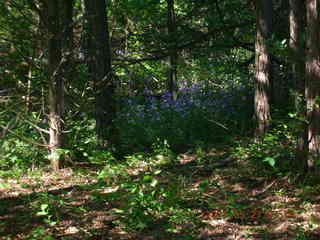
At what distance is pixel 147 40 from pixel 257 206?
631 centimetres

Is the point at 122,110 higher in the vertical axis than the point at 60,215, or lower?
higher

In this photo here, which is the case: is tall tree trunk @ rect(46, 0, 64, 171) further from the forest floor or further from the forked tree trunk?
the forest floor

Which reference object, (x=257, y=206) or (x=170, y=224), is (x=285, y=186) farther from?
(x=170, y=224)

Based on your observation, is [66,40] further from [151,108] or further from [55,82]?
[151,108]

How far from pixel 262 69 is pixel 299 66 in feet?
7.53

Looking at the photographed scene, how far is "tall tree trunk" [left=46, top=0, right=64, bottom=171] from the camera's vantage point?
6957mm

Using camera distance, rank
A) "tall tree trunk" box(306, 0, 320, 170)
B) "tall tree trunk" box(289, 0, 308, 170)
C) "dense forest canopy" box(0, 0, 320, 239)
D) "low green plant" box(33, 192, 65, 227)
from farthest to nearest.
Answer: "tall tree trunk" box(289, 0, 308, 170) < "dense forest canopy" box(0, 0, 320, 239) < "tall tree trunk" box(306, 0, 320, 170) < "low green plant" box(33, 192, 65, 227)

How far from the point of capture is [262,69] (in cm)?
820

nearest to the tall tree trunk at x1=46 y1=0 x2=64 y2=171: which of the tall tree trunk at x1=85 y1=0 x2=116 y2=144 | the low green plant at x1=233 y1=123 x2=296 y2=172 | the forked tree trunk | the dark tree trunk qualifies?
the forked tree trunk

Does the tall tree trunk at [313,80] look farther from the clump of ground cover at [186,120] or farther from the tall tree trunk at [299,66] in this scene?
the clump of ground cover at [186,120]

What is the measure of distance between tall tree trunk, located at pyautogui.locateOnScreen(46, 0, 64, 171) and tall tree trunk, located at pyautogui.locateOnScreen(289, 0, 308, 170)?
142 inches

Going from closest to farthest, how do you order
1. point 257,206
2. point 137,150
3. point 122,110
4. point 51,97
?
point 257,206 → point 51,97 → point 137,150 → point 122,110

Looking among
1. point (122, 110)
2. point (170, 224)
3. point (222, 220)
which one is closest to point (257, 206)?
point (222, 220)

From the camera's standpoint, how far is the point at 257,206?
17.7 ft
